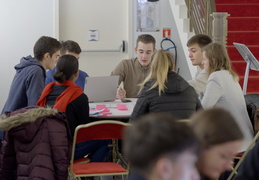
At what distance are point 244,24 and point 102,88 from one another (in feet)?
12.1

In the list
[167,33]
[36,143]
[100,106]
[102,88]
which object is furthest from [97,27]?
[36,143]

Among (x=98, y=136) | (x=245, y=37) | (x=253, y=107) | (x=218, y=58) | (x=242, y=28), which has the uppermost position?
(x=242, y=28)

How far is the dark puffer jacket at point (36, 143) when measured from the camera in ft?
11.0

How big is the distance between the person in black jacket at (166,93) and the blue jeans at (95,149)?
597 mm

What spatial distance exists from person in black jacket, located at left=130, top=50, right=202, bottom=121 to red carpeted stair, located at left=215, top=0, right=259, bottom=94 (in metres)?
3.44

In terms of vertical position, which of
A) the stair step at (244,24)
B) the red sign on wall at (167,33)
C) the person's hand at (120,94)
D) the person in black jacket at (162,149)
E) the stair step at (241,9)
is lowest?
the person's hand at (120,94)

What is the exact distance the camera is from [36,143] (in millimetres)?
3389

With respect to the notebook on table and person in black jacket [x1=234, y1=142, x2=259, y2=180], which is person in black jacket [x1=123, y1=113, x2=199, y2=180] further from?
the notebook on table

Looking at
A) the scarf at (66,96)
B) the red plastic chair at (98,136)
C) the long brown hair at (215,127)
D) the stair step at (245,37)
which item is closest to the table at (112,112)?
the scarf at (66,96)

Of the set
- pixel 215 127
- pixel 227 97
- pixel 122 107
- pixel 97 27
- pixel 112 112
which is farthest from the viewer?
pixel 97 27

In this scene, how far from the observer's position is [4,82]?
816cm

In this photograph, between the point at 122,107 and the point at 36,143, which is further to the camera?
the point at 122,107

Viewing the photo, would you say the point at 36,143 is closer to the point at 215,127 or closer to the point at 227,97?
the point at 227,97

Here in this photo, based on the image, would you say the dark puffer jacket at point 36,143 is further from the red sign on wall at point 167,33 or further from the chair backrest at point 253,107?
the red sign on wall at point 167,33
